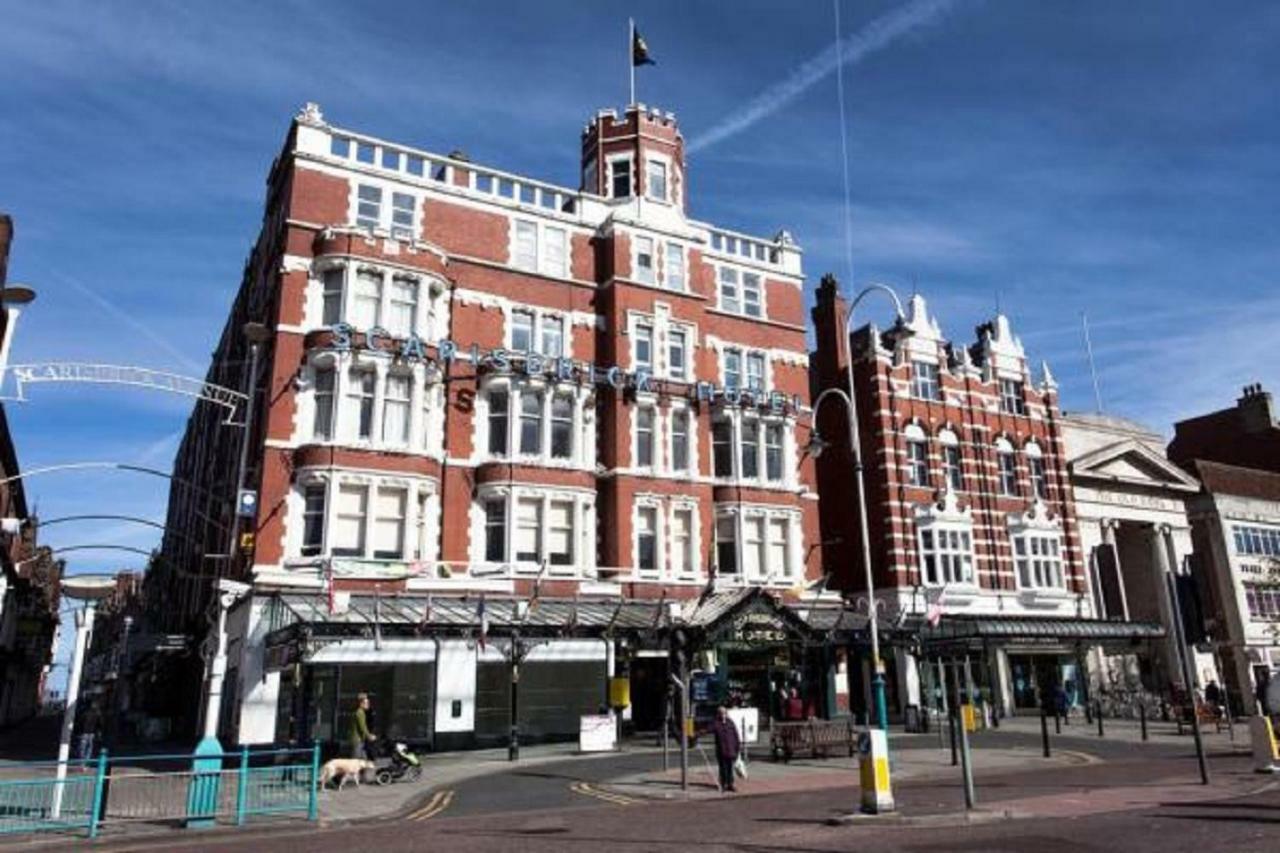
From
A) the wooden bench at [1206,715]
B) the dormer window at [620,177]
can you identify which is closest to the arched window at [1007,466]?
the wooden bench at [1206,715]

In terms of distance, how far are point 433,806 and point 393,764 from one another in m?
4.37

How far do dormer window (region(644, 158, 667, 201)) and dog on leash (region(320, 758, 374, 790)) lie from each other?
87.8 feet

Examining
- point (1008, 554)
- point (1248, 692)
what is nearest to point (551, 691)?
point (1008, 554)

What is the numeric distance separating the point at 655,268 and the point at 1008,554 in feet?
70.6

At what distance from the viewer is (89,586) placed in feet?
58.5

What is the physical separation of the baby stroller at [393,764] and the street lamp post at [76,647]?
6.70 meters

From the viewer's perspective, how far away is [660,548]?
3531cm

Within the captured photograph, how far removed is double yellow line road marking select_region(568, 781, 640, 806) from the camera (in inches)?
739

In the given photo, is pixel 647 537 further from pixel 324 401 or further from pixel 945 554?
pixel 945 554

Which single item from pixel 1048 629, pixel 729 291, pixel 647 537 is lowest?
pixel 1048 629

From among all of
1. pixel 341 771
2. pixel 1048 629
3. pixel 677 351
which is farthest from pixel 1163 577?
pixel 341 771

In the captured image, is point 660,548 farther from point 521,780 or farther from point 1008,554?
point 1008,554

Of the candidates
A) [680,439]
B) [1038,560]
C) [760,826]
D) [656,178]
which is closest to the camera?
[760,826]

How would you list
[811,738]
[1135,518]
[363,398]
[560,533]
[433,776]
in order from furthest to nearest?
[1135,518], [560,533], [363,398], [811,738], [433,776]
